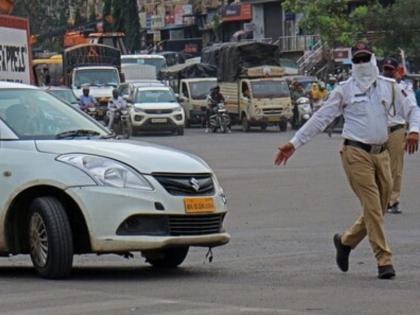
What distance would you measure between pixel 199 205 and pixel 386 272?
1.57m

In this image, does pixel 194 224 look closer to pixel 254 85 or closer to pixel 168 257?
pixel 168 257

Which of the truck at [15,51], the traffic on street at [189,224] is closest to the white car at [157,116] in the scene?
the truck at [15,51]

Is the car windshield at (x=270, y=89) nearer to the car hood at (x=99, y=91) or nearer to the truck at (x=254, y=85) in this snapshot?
the truck at (x=254, y=85)

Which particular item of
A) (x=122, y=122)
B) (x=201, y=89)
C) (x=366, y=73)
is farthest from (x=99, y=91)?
(x=366, y=73)

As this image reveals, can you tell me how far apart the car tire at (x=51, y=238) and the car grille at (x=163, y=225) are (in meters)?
0.43

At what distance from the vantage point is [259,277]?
35.3 ft

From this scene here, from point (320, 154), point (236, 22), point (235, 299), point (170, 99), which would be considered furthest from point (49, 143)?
point (236, 22)

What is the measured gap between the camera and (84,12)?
10806 cm

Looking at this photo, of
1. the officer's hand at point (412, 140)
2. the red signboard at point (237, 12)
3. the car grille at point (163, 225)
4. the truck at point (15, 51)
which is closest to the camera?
the car grille at point (163, 225)

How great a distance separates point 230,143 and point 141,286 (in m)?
28.6

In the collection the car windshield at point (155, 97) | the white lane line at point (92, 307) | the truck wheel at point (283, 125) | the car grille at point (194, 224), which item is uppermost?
the car grille at point (194, 224)

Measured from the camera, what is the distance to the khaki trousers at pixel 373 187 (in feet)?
34.7

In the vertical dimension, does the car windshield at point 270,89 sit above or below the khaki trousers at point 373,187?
below

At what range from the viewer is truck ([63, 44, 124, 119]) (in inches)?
2117
